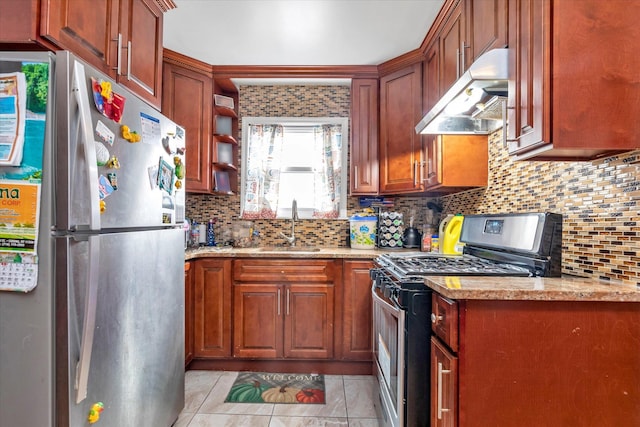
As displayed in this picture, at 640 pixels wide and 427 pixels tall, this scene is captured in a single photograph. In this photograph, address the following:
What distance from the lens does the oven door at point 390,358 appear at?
127 centimetres

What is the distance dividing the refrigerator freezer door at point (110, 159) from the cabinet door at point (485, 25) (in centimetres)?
156

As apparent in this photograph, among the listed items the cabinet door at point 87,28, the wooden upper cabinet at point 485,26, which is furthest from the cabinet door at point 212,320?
the wooden upper cabinet at point 485,26

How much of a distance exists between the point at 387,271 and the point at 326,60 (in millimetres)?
1850

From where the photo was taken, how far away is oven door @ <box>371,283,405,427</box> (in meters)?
1.27

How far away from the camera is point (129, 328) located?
1279mm

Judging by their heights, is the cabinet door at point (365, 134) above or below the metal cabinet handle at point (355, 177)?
above

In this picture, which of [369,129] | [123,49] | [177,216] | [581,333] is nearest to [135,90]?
[123,49]

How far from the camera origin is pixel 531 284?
1.10 meters

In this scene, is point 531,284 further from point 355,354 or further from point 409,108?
point 409,108

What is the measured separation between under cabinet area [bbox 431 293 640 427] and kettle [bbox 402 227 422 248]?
1742 millimetres

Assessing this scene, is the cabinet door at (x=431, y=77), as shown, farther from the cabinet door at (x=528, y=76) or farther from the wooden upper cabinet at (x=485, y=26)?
the cabinet door at (x=528, y=76)

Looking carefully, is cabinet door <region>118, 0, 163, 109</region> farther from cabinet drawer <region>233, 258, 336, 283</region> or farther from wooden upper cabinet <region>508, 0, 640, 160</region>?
wooden upper cabinet <region>508, 0, 640, 160</region>

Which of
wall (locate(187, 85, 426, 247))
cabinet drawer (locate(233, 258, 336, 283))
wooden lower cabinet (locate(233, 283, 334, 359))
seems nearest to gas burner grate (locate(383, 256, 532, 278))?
cabinet drawer (locate(233, 258, 336, 283))

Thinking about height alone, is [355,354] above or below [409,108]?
below
